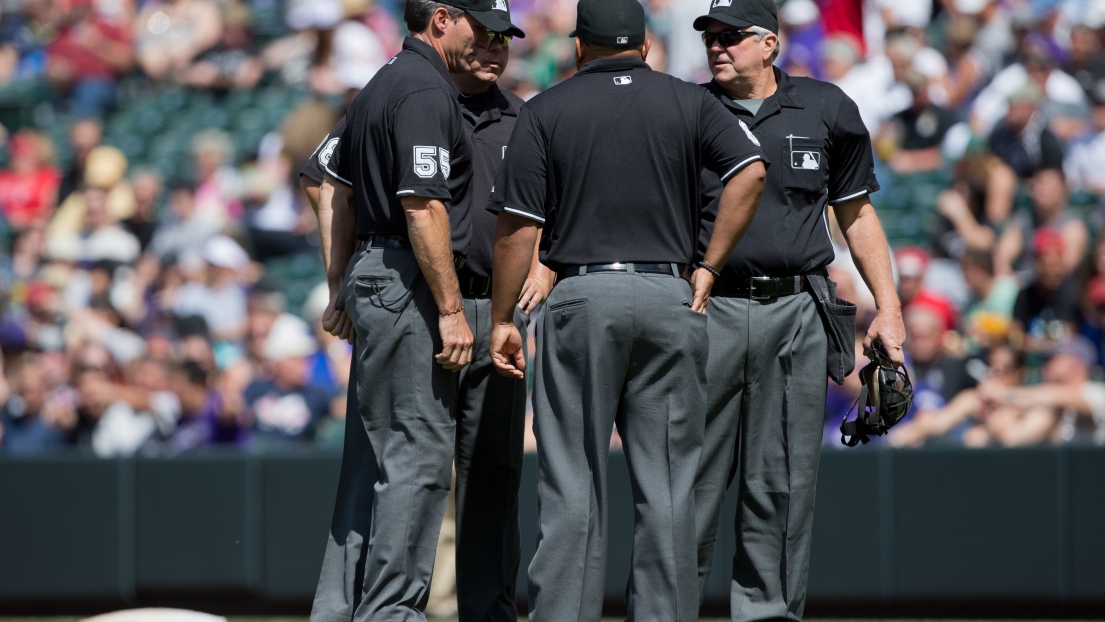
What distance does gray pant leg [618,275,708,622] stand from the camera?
415 centimetres

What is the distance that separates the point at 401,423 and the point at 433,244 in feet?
1.93

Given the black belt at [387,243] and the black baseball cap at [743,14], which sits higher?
the black baseball cap at [743,14]

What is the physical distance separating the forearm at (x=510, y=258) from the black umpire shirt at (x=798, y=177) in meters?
0.64

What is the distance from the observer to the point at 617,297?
13.7 feet

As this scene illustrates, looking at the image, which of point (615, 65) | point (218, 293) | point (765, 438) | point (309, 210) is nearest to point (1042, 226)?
point (765, 438)

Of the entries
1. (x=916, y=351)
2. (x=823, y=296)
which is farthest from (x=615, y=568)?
(x=823, y=296)

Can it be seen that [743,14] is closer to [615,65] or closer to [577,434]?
[615,65]

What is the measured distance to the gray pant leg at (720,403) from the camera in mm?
4523

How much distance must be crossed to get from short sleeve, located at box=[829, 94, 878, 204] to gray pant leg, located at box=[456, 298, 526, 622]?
3.89 ft

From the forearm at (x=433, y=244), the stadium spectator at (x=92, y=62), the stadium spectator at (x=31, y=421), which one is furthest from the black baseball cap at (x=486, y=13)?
the stadium spectator at (x=92, y=62)

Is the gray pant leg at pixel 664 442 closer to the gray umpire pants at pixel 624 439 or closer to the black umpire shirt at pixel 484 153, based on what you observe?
the gray umpire pants at pixel 624 439

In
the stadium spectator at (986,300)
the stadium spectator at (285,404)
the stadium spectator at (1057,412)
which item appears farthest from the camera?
the stadium spectator at (285,404)

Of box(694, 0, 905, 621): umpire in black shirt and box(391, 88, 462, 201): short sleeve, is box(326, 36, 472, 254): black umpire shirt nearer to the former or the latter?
box(391, 88, 462, 201): short sleeve

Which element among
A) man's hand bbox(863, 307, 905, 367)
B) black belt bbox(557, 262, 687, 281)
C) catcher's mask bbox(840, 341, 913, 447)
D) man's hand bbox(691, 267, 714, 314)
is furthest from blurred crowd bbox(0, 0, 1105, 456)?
black belt bbox(557, 262, 687, 281)
